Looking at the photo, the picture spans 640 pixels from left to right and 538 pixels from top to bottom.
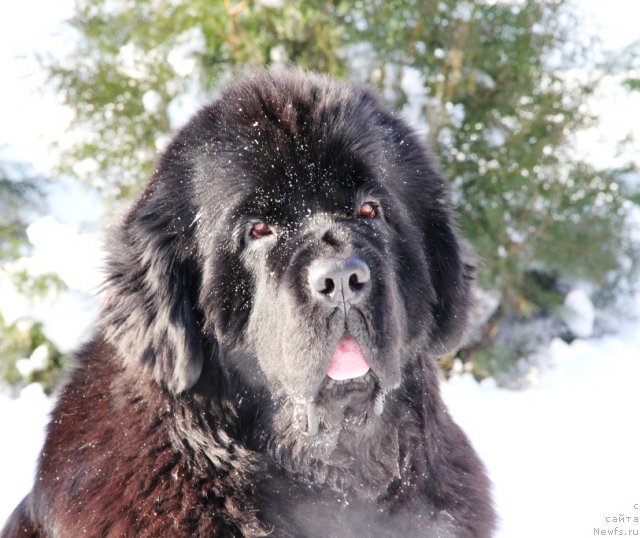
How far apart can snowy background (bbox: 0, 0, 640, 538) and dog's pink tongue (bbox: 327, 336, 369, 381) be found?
1.89 m

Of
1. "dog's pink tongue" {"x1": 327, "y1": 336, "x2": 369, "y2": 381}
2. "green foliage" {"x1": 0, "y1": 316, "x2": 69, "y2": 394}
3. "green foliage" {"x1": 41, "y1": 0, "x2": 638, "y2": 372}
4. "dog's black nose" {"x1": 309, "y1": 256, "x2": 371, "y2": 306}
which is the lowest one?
"green foliage" {"x1": 0, "y1": 316, "x2": 69, "y2": 394}

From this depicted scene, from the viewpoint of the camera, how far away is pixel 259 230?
2.39 meters

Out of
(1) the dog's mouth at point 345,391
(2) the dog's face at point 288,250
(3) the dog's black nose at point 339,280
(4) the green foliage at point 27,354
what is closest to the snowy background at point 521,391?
(4) the green foliage at point 27,354

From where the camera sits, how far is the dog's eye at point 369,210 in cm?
242

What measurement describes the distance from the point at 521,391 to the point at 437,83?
8.71 ft

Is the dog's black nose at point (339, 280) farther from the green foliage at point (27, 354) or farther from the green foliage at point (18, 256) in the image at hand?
the green foliage at point (27, 354)

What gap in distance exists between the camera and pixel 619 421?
16.6 ft

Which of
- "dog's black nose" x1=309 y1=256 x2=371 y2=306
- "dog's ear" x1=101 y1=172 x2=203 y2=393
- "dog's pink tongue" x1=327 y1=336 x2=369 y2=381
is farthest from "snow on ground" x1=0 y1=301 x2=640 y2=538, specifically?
"dog's ear" x1=101 y1=172 x2=203 y2=393

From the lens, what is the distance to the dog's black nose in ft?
7.04

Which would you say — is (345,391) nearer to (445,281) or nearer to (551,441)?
(445,281)

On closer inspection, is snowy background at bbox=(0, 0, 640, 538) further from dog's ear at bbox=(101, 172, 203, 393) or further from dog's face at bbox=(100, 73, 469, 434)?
dog's face at bbox=(100, 73, 469, 434)

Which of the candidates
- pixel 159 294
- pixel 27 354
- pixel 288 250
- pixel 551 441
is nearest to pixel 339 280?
pixel 288 250

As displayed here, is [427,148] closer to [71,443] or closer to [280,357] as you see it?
[280,357]

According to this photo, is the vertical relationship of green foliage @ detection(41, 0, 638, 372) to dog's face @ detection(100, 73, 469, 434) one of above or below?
above
